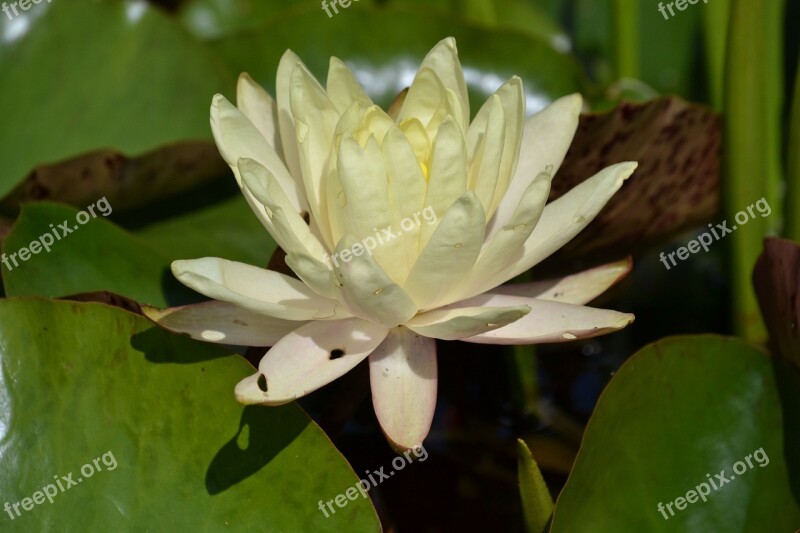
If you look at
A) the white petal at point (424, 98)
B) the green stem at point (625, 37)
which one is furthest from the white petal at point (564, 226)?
the green stem at point (625, 37)

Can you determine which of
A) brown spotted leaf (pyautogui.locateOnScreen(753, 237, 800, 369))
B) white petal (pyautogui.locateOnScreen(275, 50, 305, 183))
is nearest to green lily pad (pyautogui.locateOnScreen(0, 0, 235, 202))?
white petal (pyautogui.locateOnScreen(275, 50, 305, 183))

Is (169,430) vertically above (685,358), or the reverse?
(169,430)

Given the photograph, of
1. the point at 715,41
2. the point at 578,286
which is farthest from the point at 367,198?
the point at 715,41

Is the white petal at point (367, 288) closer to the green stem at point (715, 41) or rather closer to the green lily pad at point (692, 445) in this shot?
the green lily pad at point (692, 445)

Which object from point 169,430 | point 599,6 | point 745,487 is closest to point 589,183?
point 745,487

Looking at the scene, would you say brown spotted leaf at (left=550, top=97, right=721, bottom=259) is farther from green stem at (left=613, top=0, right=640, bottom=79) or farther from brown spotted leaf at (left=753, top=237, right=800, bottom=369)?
green stem at (left=613, top=0, right=640, bottom=79)

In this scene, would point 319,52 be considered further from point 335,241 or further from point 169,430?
point 169,430

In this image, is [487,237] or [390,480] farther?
[390,480]

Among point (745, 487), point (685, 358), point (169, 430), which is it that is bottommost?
point (745, 487)

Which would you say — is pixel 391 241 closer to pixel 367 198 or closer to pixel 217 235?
pixel 367 198
